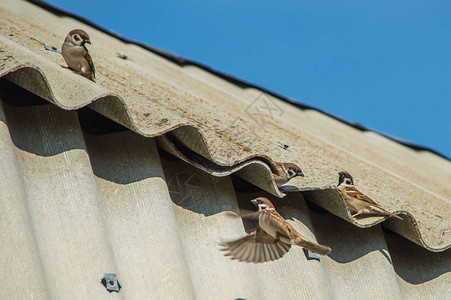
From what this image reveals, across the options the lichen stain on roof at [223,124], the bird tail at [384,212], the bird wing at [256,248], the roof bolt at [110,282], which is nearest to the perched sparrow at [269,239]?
the bird wing at [256,248]

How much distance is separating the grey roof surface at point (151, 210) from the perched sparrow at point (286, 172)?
0.20 feet

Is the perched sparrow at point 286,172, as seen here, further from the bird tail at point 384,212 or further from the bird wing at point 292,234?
the bird tail at point 384,212

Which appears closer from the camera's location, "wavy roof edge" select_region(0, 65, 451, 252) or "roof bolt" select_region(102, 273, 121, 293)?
"roof bolt" select_region(102, 273, 121, 293)

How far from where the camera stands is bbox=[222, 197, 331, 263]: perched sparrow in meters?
2.87

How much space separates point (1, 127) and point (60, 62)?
→ 62.6 inches

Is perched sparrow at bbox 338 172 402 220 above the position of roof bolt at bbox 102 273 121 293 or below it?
above

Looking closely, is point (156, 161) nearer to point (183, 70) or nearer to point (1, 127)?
point (1, 127)

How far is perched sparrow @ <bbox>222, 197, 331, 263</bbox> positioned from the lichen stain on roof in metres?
0.10

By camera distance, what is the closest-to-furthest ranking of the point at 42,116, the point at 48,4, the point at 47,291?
the point at 47,291 → the point at 42,116 → the point at 48,4

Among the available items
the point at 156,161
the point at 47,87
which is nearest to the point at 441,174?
the point at 156,161

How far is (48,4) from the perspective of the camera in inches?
237

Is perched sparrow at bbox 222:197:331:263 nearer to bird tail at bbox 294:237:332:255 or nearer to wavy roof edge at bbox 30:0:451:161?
bird tail at bbox 294:237:332:255

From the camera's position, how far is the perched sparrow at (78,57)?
11.7 feet

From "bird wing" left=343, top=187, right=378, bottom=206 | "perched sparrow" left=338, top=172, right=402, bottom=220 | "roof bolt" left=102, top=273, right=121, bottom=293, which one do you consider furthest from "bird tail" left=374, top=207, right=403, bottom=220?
"roof bolt" left=102, top=273, right=121, bottom=293
